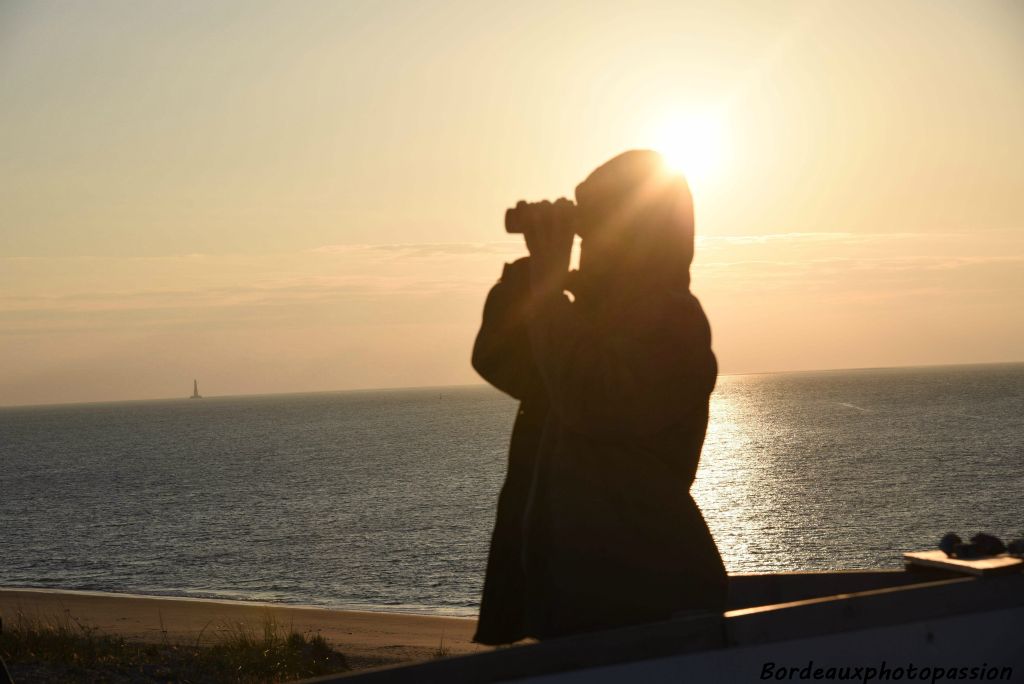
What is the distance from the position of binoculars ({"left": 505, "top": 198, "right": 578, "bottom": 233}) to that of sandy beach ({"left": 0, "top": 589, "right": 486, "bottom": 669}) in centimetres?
1675

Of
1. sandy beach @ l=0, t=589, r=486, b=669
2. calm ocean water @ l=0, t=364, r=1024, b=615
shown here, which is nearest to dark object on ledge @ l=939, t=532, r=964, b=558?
sandy beach @ l=0, t=589, r=486, b=669

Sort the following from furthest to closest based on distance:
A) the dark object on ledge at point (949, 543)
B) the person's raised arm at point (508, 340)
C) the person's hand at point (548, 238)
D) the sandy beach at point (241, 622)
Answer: the sandy beach at point (241, 622) → the dark object on ledge at point (949, 543) → the person's raised arm at point (508, 340) → the person's hand at point (548, 238)

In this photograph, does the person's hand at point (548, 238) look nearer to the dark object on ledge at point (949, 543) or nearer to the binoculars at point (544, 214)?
the binoculars at point (544, 214)

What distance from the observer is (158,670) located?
12680 millimetres

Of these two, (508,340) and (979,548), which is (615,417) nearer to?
(508,340)

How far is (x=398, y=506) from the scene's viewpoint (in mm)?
65625

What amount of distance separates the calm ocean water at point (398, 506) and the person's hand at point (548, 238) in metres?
32.2

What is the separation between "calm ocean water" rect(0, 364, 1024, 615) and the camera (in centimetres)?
4334

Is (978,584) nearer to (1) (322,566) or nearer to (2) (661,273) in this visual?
(2) (661,273)

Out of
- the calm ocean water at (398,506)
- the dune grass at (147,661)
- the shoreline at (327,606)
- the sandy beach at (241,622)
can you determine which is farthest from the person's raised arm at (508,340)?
the calm ocean water at (398,506)

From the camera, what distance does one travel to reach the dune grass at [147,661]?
1205 cm

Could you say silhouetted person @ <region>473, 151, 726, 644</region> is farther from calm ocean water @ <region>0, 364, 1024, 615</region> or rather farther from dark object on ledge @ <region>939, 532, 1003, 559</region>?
calm ocean water @ <region>0, 364, 1024, 615</region>

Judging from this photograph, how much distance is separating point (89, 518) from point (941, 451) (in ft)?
206

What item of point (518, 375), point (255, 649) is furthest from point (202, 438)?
point (518, 375)
